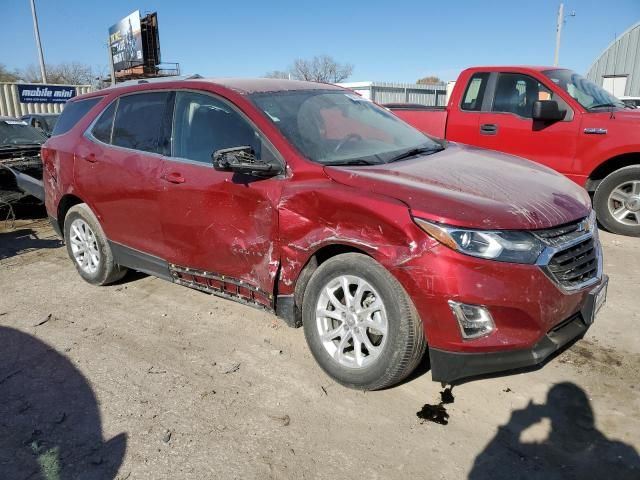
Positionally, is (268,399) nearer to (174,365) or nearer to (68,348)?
(174,365)

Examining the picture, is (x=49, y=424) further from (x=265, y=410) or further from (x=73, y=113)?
(x=73, y=113)

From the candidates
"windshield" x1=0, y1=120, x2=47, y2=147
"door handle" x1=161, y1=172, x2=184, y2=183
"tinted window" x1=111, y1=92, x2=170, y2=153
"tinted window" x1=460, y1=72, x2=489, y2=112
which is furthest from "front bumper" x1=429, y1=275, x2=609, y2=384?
"windshield" x1=0, y1=120, x2=47, y2=147

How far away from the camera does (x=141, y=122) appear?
411 centimetres

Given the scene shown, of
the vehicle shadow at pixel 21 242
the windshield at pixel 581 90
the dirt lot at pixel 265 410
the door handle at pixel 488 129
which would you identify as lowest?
the vehicle shadow at pixel 21 242

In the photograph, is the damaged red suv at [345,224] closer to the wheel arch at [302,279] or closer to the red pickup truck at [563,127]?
the wheel arch at [302,279]

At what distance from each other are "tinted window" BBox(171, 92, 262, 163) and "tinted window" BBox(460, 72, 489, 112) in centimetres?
437

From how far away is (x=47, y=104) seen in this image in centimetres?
2391

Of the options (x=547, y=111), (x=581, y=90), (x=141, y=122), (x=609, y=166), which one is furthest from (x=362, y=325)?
(x=581, y=90)

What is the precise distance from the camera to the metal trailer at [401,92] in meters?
28.4

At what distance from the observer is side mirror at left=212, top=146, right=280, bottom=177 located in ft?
10.2

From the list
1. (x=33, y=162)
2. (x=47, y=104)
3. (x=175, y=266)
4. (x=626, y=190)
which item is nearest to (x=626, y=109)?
(x=626, y=190)

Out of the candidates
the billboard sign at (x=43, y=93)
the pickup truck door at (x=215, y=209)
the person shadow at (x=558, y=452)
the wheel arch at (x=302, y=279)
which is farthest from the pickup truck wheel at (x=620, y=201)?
the billboard sign at (x=43, y=93)

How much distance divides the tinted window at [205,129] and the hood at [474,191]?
0.78 m

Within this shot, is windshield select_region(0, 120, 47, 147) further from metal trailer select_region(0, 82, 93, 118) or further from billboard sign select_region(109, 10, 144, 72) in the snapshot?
billboard sign select_region(109, 10, 144, 72)
